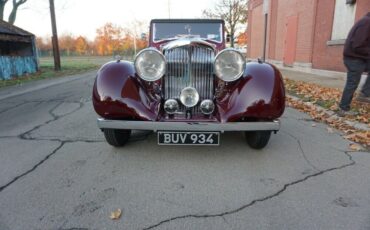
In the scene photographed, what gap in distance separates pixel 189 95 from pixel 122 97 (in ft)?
2.53

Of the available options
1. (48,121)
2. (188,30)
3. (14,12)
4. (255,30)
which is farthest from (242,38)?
(48,121)

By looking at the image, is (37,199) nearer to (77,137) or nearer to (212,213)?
(212,213)

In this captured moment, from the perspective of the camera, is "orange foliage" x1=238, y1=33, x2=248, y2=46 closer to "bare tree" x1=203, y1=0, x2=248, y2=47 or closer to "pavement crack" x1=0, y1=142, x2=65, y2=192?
"bare tree" x1=203, y1=0, x2=248, y2=47

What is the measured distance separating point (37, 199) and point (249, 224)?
6.17 feet

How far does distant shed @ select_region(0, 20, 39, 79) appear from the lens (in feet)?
45.2

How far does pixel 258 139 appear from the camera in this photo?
3.68 m

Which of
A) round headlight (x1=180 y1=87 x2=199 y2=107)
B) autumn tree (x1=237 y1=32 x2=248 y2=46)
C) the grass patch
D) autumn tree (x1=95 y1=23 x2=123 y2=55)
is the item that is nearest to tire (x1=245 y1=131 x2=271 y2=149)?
Result: round headlight (x1=180 y1=87 x2=199 y2=107)

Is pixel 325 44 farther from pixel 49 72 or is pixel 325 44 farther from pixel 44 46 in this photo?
pixel 44 46

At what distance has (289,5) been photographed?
15.1 m

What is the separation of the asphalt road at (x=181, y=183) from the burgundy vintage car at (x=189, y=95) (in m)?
0.36

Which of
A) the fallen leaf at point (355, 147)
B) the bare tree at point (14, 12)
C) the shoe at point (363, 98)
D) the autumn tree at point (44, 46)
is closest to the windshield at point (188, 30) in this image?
the fallen leaf at point (355, 147)

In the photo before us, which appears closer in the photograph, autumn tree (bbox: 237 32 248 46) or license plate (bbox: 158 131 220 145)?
license plate (bbox: 158 131 220 145)

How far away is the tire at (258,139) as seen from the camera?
3.61 m

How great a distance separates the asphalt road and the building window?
22.1 feet
